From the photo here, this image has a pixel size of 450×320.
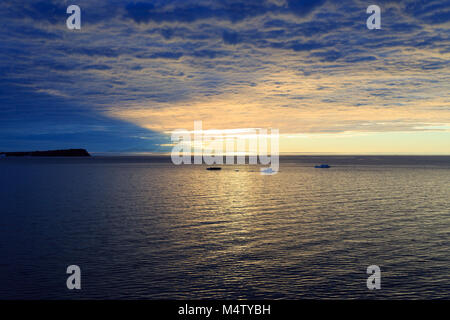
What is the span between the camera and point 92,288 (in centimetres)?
1956

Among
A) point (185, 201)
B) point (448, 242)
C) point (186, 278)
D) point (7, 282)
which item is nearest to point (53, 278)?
point (7, 282)

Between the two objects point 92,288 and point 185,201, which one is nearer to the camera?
point 92,288

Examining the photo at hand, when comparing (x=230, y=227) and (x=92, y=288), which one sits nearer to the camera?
(x=92, y=288)

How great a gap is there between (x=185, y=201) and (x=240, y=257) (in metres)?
33.8

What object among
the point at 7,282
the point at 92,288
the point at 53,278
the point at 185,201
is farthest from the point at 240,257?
the point at 185,201

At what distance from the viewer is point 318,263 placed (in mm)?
23938

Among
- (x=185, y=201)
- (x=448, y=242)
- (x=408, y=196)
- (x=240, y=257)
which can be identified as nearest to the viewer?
(x=240, y=257)

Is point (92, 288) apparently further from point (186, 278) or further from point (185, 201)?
point (185, 201)

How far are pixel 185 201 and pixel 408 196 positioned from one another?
4025 cm
